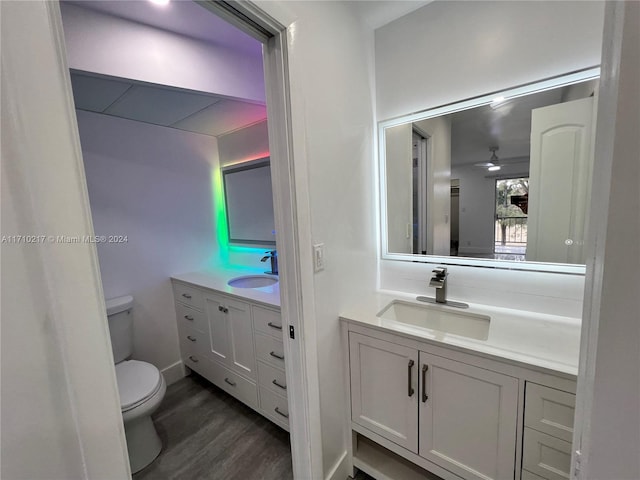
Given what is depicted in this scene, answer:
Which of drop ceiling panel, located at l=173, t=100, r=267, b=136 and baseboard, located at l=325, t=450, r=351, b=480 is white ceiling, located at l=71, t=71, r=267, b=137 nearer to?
drop ceiling panel, located at l=173, t=100, r=267, b=136

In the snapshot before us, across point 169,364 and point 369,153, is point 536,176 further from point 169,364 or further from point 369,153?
point 169,364

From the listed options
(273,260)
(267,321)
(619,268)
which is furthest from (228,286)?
(619,268)

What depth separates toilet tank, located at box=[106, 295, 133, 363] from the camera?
1.78 meters

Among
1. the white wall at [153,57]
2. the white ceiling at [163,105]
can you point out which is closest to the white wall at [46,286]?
the white wall at [153,57]

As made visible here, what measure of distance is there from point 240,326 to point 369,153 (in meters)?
1.38

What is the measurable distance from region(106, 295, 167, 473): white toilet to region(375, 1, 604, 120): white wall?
2.12m

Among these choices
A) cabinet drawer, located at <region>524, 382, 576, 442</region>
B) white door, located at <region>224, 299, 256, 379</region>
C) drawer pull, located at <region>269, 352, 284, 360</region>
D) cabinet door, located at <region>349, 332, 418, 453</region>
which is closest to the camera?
cabinet drawer, located at <region>524, 382, 576, 442</region>

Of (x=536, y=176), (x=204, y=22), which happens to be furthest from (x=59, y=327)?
(x=536, y=176)

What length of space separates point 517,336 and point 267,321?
4.04 ft

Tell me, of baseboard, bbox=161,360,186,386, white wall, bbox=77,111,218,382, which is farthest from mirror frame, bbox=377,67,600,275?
baseboard, bbox=161,360,186,386

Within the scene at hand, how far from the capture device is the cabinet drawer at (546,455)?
34.8 inches

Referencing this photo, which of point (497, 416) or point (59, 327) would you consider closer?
point (59, 327)

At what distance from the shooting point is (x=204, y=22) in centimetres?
128

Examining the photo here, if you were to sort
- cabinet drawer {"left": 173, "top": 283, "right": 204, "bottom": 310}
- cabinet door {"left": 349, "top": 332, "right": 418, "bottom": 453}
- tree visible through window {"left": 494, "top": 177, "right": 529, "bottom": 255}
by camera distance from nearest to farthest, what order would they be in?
cabinet door {"left": 349, "top": 332, "right": 418, "bottom": 453}
tree visible through window {"left": 494, "top": 177, "right": 529, "bottom": 255}
cabinet drawer {"left": 173, "top": 283, "right": 204, "bottom": 310}
